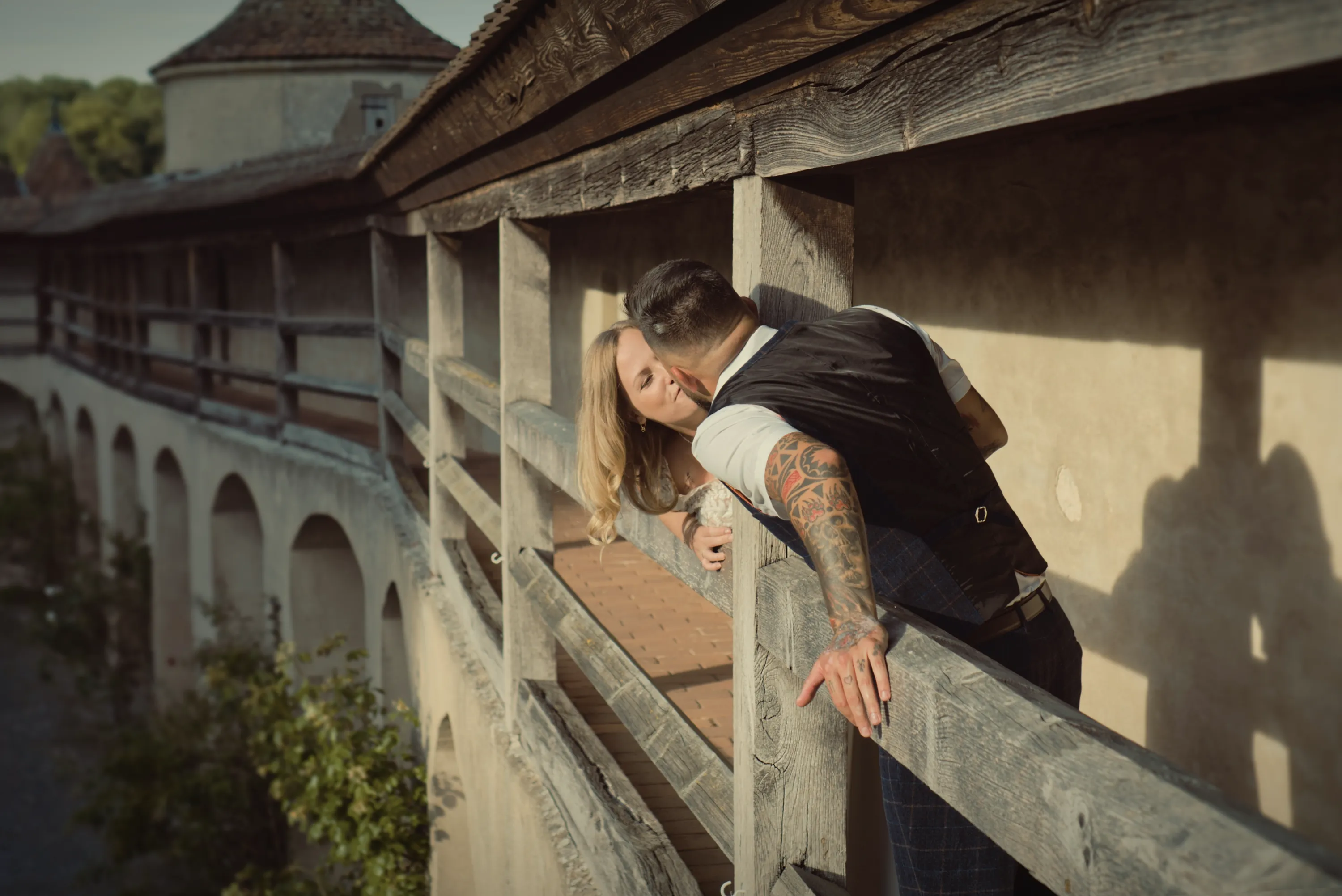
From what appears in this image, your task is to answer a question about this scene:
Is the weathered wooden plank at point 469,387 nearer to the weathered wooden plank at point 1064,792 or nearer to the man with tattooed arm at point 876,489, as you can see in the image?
the man with tattooed arm at point 876,489

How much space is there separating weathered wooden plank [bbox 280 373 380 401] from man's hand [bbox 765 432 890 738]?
Result: 256 inches

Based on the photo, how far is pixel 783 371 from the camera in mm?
1875

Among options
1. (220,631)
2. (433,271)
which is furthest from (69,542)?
(433,271)

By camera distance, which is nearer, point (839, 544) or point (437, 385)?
point (839, 544)

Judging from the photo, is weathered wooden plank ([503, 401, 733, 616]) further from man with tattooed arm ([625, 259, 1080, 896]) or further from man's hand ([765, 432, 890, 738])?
man's hand ([765, 432, 890, 738])

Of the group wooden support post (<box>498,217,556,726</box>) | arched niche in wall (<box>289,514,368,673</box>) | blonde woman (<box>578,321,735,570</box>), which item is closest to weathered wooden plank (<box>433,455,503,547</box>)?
wooden support post (<box>498,217,556,726</box>)

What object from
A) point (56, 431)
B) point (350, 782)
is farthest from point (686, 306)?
point (56, 431)

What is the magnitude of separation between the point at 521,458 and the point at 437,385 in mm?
1778

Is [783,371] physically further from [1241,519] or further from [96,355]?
[96,355]

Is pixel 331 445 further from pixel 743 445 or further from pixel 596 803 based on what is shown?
pixel 743 445

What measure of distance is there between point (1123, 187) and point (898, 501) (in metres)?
1.09

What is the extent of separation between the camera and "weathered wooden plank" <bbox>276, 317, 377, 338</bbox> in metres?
8.18

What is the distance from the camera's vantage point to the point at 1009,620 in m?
2.11

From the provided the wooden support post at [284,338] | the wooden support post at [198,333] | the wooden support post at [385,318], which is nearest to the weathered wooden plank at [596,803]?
the wooden support post at [385,318]
